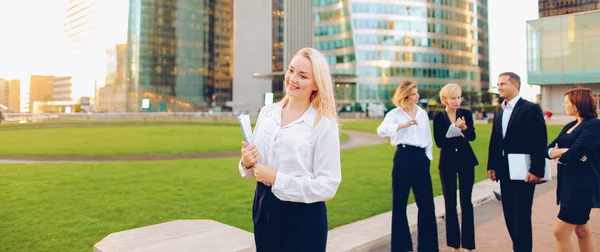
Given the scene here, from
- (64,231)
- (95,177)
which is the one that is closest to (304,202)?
(64,231)

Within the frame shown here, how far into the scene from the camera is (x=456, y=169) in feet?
16.1

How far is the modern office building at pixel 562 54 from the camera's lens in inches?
2061

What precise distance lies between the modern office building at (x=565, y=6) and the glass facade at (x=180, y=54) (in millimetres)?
80804

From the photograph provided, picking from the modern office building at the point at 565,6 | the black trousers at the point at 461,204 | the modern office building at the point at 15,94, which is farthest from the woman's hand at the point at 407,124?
the modern office building at the point at 15,94

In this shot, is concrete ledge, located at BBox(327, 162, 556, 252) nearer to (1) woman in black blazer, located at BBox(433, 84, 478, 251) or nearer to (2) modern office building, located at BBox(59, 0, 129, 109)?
(1) woman in black blazer, located at BBox(433, 84, 478, 251)

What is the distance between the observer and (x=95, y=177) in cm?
1027

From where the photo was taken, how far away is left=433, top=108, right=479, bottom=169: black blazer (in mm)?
4887

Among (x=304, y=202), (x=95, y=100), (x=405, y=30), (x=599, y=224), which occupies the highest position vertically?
(x=405, y=30)

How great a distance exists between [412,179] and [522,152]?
126cm

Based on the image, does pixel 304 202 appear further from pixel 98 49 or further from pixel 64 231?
pixel 98 49

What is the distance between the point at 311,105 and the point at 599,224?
635cm

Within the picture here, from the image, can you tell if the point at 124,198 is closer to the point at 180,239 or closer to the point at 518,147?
the point at 180,239

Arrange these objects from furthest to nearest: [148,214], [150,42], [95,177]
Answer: [150,42]
[95,177]
[148,214]

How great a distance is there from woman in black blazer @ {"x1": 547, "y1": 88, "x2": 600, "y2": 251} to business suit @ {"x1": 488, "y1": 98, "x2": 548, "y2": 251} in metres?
0.19
